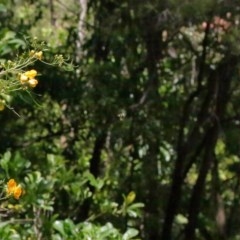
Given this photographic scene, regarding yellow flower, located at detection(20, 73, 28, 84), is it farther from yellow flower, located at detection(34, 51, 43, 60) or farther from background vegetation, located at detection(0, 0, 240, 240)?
background vegetation, located at detection(0, 0, 240, 240)

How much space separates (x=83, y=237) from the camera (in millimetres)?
2301

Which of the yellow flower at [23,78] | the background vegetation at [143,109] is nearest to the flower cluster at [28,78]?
the yellow flower at [23,78]

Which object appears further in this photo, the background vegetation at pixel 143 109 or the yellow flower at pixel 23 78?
the background vegetation at pixel 143 109

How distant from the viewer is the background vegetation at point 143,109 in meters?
3.84

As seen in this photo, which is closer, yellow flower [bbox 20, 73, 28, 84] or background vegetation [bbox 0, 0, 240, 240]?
yellow flower [bbox 20, 73, 28, 84]

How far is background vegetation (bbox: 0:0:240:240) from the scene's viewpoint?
3838mm

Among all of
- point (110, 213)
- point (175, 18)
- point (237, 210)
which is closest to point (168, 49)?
point (175, 18)

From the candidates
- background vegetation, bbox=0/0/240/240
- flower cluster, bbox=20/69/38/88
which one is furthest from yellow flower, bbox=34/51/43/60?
background vegetation, bbox=0/0/240/240

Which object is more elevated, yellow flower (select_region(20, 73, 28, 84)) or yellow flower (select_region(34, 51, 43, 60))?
yellow flower (select_region(34, 51, 43, 60))

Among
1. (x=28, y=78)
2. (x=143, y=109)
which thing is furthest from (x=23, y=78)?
(x=143, y=109)

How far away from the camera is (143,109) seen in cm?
425

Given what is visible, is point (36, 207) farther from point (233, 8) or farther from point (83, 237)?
point (233, 8)

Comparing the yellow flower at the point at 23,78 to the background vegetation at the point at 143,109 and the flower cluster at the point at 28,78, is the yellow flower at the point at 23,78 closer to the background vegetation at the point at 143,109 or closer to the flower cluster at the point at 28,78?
the flower cluster at the point at 28,78

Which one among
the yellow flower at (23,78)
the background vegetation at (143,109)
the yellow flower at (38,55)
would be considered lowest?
the yellow flower at (23,78)
